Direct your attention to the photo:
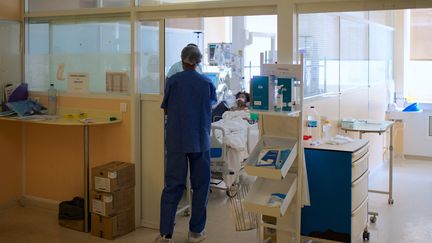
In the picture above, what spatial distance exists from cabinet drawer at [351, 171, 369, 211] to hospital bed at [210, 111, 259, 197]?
155cm

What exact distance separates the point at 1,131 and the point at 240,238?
2.68 metres

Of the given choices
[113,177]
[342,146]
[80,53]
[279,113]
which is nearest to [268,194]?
[279,113]

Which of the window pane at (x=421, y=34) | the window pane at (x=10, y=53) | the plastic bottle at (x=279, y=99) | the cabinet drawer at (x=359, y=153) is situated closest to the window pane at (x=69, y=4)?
the window pane at (x=10, y=53)

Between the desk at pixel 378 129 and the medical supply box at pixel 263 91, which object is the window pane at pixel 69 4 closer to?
the medical supply box at pixel 263 91

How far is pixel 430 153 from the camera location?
7684mm

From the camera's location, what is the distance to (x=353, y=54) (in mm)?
5949

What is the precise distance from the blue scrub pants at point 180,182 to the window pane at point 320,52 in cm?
122

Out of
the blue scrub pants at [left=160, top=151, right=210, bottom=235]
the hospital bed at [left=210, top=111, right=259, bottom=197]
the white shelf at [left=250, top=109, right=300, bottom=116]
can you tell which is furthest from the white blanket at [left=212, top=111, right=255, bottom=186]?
the white shelf at [left=250, top=109, right=300, bottom=116]

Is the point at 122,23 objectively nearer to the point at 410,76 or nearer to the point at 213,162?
the point at 213,162

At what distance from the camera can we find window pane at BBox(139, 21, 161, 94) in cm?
443

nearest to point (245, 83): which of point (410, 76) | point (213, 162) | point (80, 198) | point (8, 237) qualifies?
point (213, 162)

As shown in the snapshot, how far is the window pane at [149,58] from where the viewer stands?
4.43m

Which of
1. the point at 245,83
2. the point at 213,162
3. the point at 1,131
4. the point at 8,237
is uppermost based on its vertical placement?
the point at 245,83

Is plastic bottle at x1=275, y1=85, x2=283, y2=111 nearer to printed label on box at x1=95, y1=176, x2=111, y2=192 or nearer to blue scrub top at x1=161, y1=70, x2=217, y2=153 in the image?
blue scrub top at x1=161, y1=70, x2=217, y2=153
